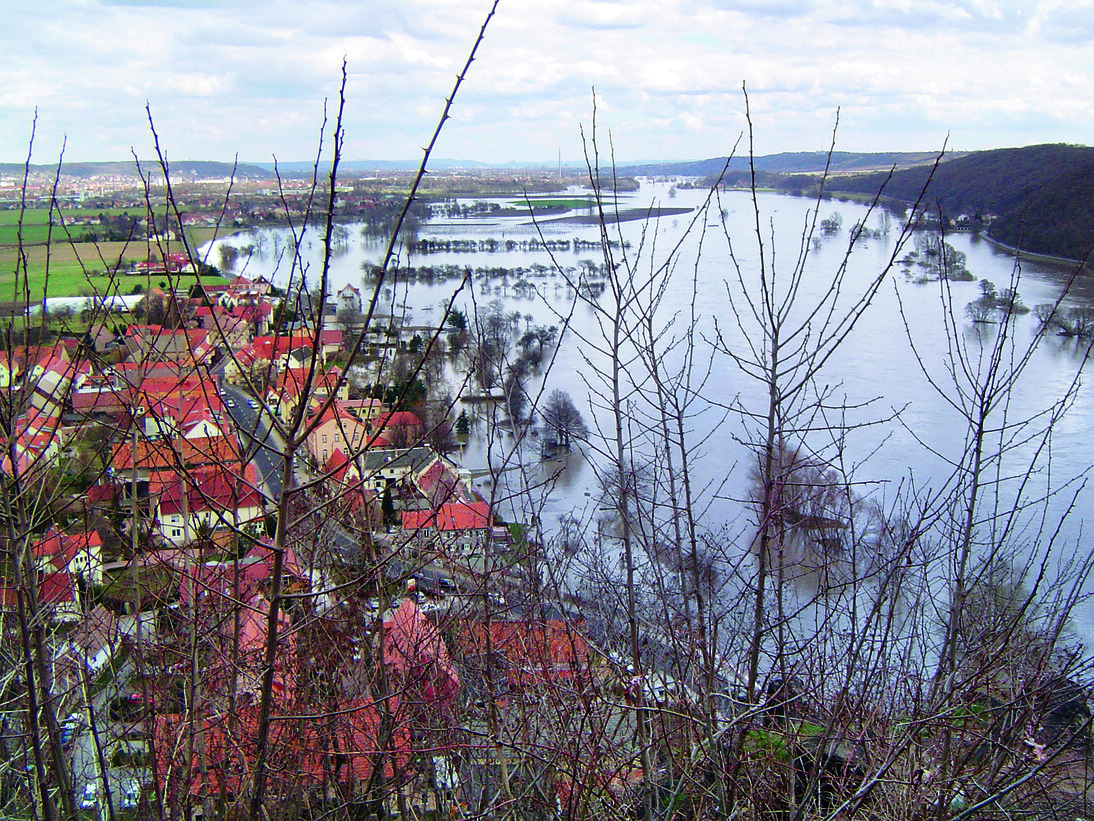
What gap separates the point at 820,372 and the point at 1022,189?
1030 cm

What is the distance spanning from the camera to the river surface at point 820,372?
5395 mm

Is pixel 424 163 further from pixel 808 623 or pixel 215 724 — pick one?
pixel 808 623

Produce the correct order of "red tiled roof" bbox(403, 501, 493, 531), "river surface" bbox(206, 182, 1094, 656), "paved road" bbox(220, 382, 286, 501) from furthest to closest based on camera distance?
"river surface" bbox(206, 182, 1094, 656) < "red tiled roof" bbox(403, 501, 493, 531) < "paved road" bbox(220, 382, 286, 501)

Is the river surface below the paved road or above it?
below

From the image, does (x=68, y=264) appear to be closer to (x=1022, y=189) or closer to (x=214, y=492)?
(x=214, y=492)

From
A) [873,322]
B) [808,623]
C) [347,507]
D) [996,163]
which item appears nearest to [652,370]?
[347,507]

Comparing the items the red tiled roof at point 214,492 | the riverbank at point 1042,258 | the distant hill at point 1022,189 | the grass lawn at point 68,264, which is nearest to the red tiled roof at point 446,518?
the red tiled roof at point 214,492

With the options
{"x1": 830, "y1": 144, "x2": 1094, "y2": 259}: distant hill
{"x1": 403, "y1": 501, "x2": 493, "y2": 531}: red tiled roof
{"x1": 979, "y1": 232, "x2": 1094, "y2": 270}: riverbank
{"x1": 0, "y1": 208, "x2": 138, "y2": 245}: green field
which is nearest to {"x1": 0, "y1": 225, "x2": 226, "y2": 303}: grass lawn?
{"x1": 0, "y1": 208, "x2": 138, "y2": 245}: green field

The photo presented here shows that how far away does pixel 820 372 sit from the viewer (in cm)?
985

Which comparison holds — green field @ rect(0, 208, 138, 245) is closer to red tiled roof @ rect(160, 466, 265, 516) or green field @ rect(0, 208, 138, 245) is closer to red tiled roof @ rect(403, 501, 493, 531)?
red tiled roof @ rect(160, 466, 265, 516)

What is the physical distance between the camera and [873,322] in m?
12.8

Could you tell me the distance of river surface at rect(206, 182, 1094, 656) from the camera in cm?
539

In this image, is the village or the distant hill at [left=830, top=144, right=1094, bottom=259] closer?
the village

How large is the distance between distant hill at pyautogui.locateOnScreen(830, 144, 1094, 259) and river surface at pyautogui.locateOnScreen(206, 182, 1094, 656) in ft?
2.01
